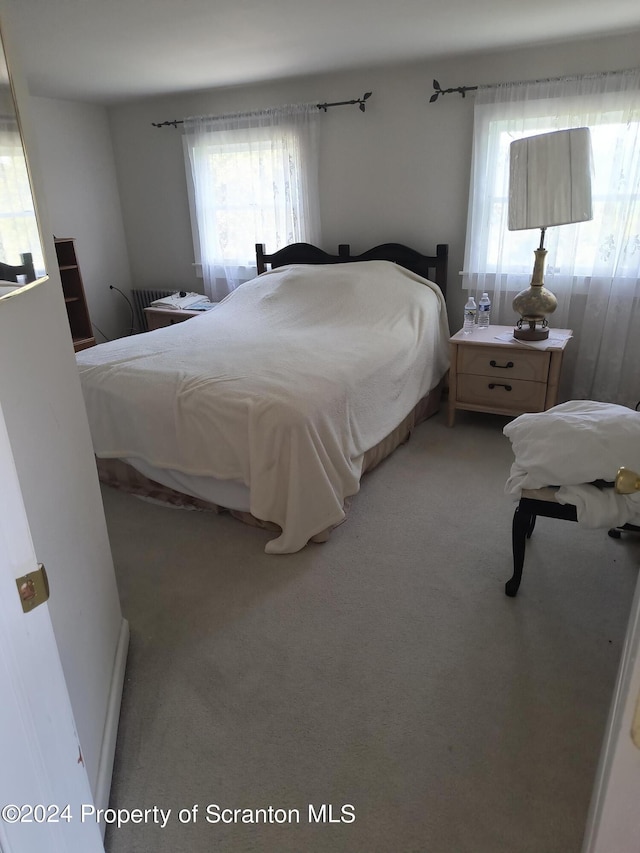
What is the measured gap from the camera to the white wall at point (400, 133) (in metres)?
3.25

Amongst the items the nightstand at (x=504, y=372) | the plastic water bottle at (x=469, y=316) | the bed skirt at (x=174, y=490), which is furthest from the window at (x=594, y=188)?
the bed skirt at (x=174, y=490)

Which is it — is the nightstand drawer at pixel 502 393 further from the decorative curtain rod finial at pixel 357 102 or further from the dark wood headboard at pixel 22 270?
the dark wood headboard at pixel 22 270

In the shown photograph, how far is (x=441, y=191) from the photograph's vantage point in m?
3.67

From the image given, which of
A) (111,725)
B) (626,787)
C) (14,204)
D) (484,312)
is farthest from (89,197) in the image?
(626,787)

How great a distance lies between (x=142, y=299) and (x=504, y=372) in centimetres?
341

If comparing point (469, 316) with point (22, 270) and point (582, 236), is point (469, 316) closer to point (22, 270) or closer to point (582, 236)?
point (582, 236)

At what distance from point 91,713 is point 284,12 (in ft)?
9.15

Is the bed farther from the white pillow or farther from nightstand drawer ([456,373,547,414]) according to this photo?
nightstand drawer ([456,373,547,414])

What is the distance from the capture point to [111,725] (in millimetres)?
1487

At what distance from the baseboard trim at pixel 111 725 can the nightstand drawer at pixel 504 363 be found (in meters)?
2.31

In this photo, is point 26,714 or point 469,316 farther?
point 469,316

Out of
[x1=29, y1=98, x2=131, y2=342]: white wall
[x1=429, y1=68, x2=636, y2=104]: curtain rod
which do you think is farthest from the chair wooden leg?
[x1=29, y1=98, x2=131, y2=342]: white wall

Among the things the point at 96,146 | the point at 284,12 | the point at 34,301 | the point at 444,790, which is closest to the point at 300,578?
the point at 444,790

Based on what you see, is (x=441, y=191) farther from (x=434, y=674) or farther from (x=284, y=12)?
(x=434, y=674)
